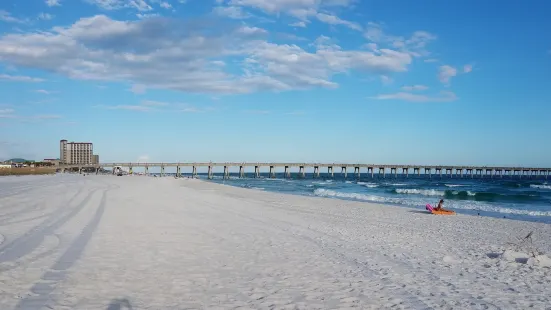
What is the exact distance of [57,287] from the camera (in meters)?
5.15

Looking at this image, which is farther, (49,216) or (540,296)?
(49,216)

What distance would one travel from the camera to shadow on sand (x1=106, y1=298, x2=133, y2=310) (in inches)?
178

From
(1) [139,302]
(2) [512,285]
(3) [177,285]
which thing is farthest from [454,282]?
A: (1) [139,302]

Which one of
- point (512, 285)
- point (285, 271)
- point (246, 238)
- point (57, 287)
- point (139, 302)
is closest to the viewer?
point (139, 302)

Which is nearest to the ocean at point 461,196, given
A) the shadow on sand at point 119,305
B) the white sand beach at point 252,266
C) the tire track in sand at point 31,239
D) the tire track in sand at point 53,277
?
the white sand beach at point 252,266

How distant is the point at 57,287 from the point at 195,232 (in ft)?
16.6

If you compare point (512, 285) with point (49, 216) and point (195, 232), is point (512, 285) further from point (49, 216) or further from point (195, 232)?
point (49, 216)

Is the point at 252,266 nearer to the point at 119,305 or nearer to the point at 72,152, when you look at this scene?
the point at 119,305

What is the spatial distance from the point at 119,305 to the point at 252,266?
8.31ft

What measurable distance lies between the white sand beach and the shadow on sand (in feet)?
0.07

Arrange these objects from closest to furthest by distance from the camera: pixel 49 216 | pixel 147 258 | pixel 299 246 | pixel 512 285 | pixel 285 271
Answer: pixel 512 285
pixel 285 271
pixel 147 258
pixel 299 246
pixel 49 216

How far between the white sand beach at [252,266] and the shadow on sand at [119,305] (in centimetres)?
2

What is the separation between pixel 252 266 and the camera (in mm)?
6727

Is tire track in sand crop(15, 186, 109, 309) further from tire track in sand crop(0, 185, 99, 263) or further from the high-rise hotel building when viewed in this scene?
the high-rise hotel building
